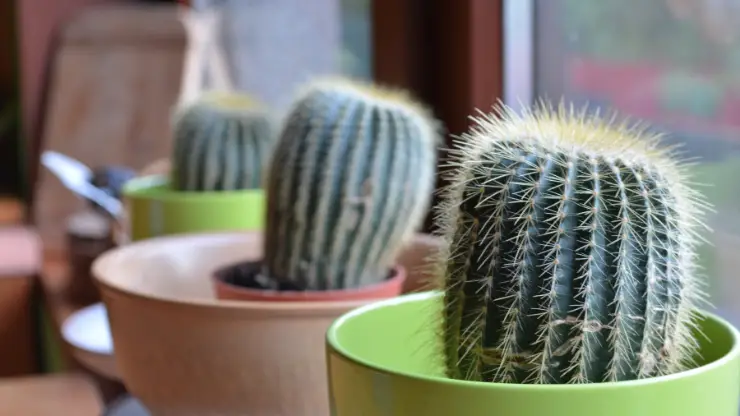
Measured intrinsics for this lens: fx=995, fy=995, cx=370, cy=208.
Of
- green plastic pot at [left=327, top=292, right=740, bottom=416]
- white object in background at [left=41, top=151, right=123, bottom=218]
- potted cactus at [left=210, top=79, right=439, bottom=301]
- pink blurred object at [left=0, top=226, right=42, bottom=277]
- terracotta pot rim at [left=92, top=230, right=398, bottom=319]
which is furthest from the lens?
pink blurred object at [left=0, top=226, right=42, bottom=277]

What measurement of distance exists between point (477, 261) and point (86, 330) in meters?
0.49

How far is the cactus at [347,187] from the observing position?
0.49 metres

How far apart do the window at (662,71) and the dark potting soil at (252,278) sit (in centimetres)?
16

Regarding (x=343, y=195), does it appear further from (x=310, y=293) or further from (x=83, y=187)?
(x=83, y=187)

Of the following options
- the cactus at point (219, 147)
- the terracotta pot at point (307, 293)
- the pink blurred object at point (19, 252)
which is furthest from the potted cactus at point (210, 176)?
the pink blurred object at point (19, 252)

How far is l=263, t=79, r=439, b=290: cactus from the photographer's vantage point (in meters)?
→ 0.49

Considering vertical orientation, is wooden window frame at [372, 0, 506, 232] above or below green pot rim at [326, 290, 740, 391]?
above

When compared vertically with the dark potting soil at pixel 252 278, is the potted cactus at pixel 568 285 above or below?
above

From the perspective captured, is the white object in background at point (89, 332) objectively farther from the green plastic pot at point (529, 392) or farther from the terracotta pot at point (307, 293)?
the green plastic pot at point (529, 392)

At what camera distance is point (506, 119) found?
1.06 ft

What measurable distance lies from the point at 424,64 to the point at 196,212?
0.22m

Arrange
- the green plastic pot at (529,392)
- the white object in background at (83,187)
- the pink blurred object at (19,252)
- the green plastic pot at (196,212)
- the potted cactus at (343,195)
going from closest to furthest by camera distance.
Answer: the green plastic pot at (529,392) < the potted cactus at (343,195) < the green plastic pot at (196,212) < the white object in background at (83,187) < the pink blurred object at (19,252)

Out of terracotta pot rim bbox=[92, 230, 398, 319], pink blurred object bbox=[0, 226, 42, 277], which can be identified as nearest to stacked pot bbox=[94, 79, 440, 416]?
terracotta pot rim bbox=[92, 230, 398, 319]

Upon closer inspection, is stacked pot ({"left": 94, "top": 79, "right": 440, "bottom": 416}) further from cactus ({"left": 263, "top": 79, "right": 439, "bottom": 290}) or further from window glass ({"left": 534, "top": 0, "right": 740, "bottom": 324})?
window glass ({"left": 534, "top": 0, "right": 740, "bottom": 324})
